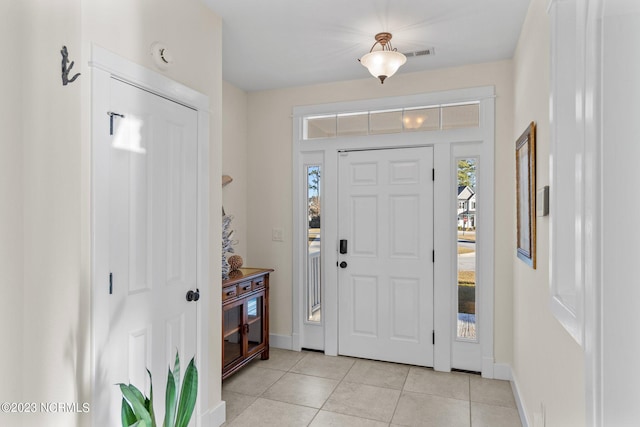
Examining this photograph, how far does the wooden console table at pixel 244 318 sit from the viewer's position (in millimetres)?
3023

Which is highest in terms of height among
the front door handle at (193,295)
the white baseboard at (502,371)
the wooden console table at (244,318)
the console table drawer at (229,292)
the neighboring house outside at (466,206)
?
Result: the neighboring house outside at (466,206)

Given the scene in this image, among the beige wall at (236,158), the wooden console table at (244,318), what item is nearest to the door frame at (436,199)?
the wooden console table at (244,318)

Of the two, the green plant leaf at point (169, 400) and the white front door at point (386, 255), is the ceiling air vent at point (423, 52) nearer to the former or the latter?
the white front door at point (386, 255)

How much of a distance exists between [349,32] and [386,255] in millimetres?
1931

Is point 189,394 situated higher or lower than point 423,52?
lower

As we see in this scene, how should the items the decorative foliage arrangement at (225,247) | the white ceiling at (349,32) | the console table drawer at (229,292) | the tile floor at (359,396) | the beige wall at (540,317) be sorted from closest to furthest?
the beige wall at (540,317)
the white ceiling at (349,32)
the tile floor at (359,396)
the console table drawer at (229,292)
the decorative foliage arrangement at (225,247)

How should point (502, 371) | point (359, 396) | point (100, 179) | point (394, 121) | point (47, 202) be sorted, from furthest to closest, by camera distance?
point (394, 121)
point (502, 371)
point (359, 396)
point (100, 179)
point (47, 202)

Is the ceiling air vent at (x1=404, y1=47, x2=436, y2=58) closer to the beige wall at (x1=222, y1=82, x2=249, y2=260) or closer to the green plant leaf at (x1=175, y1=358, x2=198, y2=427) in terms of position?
the beige wall at (x1=222, y1=82, x2=249, y2=260)

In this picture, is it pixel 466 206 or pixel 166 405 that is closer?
pixel 166 405

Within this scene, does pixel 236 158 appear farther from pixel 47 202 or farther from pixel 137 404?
pixel 137 404

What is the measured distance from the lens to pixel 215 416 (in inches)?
95.8

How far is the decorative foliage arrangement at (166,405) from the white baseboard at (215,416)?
3.07ft

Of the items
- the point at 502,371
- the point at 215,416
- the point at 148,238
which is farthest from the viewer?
the point at 502,371

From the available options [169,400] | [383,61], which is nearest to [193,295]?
[169,400]
